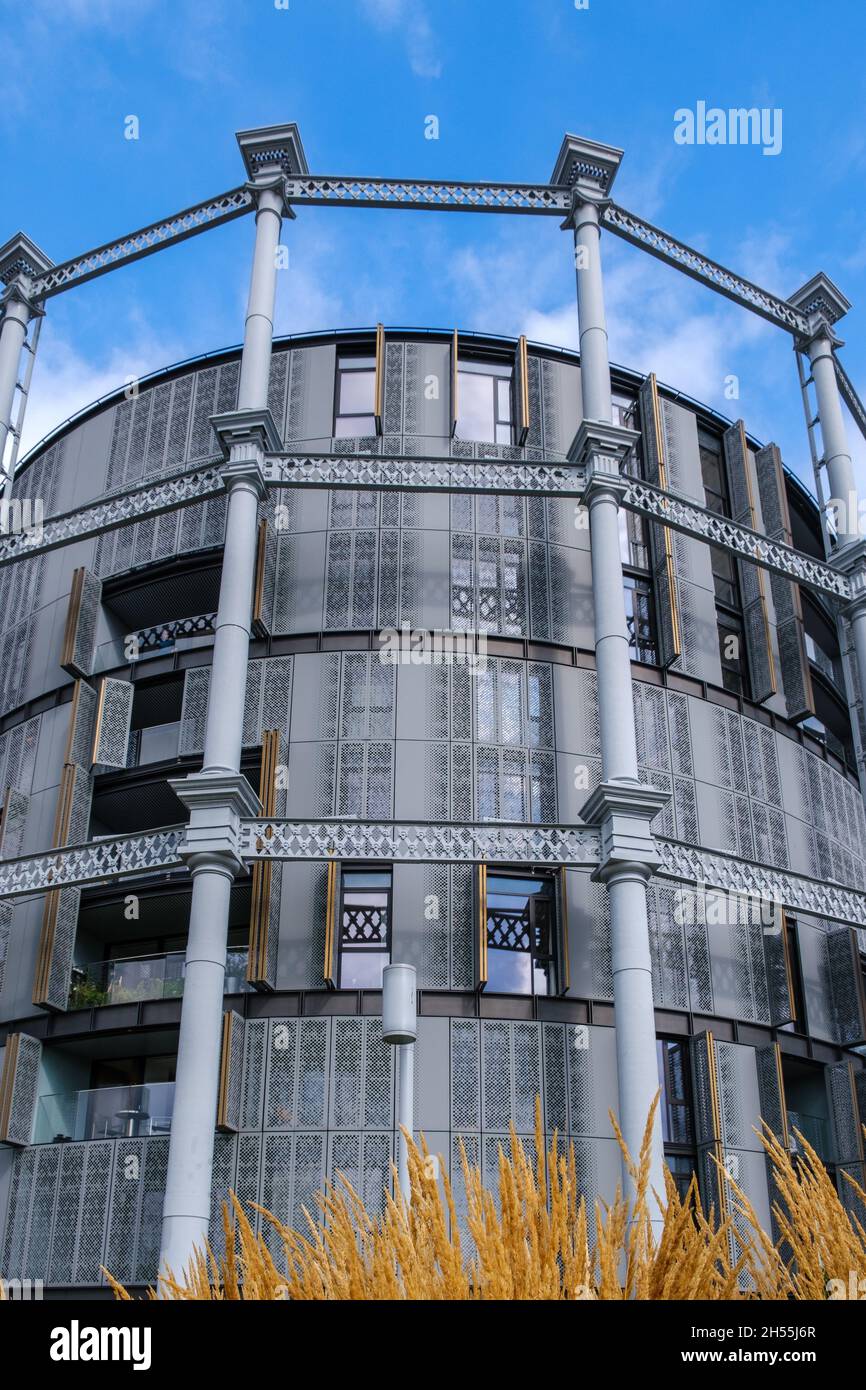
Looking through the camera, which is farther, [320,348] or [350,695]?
[320,348]

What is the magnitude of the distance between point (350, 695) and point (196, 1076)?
8192 mm

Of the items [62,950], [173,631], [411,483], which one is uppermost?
[173,631]

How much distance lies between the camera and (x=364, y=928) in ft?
69.4

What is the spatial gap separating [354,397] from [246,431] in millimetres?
5586

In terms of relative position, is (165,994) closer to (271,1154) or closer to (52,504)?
(271,1154)

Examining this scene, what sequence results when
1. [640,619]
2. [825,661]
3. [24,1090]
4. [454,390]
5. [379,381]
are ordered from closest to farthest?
[24,1090]
[379,381]
[640,619]
[454,390]
[825,661]

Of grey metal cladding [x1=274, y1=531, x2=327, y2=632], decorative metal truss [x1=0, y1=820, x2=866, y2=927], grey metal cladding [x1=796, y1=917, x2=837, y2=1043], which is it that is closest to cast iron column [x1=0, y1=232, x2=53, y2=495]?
grey metal cladding [x1=274, y1=531, x2=327, y2=632]

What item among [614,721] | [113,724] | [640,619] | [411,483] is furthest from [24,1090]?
[640,619]

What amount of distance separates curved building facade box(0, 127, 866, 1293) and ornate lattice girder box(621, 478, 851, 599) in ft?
0.95

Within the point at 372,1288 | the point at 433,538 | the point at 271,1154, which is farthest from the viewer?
the point at 433,538

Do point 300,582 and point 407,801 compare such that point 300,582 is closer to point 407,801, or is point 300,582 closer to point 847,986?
point 407,801

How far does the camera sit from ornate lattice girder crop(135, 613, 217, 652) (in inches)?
1011

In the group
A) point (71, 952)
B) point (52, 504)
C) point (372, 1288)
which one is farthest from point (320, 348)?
point (372, 1288)
